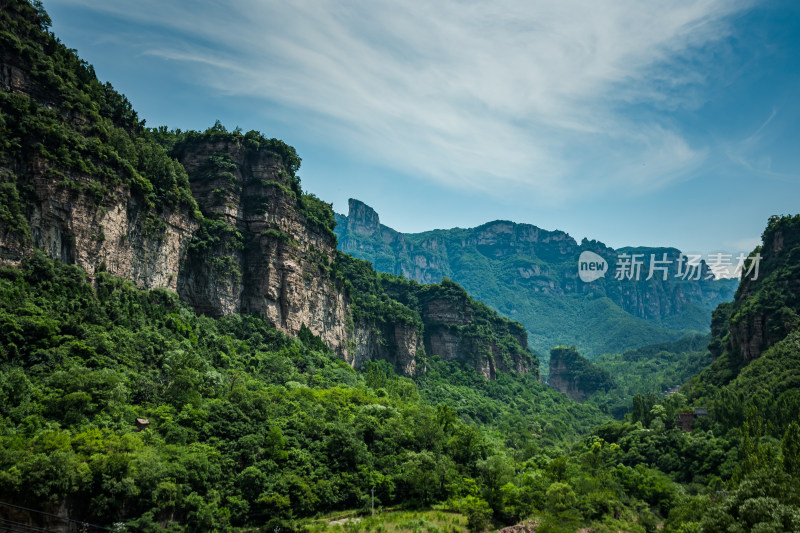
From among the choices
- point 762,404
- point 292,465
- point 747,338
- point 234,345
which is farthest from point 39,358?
point 747,338

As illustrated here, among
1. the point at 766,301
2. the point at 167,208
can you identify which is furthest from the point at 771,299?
the point at 167,208

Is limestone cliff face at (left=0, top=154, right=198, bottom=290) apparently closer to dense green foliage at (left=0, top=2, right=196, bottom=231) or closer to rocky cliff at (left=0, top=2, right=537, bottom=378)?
rocky cliff at (left=0, top=2, right=537, bottom=378)

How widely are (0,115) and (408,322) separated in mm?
85281

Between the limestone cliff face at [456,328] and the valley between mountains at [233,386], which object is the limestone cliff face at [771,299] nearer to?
the valley between mountains at [233,386]

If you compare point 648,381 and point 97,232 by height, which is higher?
point 97,232

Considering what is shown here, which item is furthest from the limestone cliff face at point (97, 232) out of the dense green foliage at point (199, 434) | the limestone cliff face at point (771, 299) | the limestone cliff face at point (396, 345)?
the limestone cliff face at point (771, 299)

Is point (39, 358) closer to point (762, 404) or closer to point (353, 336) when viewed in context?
point (353, 336)

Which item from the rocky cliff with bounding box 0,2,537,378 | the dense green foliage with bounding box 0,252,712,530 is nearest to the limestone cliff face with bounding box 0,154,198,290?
the rocky cliff with bounding box 0,2,537,378

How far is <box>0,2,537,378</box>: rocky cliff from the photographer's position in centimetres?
5325

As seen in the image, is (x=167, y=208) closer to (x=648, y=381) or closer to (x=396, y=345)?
(x=396, y=345)

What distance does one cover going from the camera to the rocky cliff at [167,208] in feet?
175

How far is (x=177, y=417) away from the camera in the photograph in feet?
159

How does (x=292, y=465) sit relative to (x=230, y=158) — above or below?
below

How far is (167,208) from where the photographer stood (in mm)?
70875
